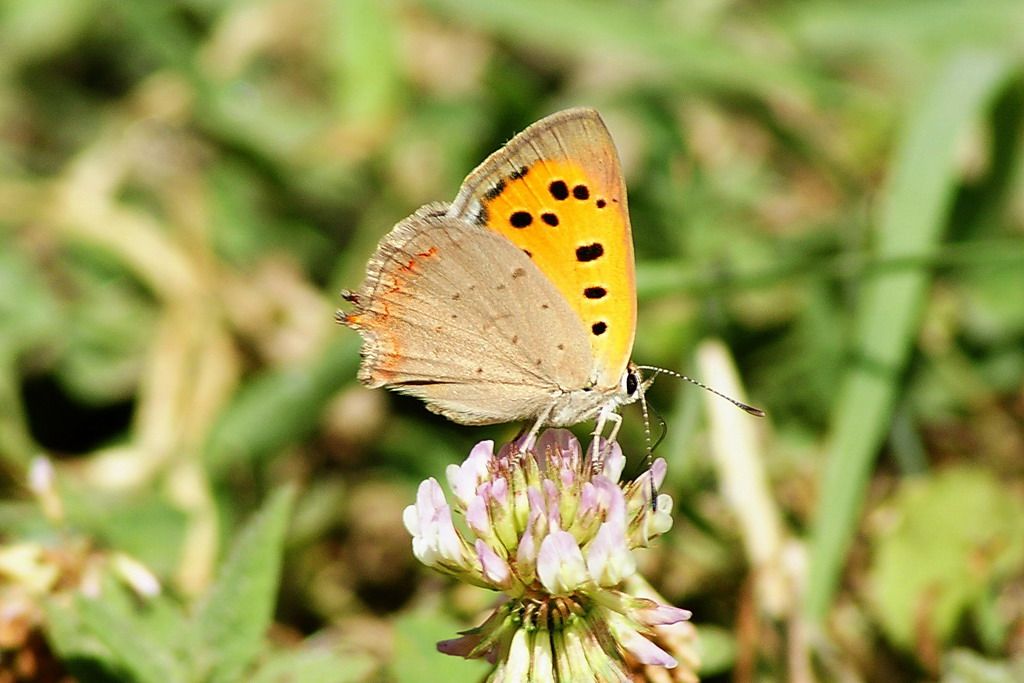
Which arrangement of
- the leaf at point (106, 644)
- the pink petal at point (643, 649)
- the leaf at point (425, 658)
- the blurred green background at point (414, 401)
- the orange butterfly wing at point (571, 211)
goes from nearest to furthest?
the pink petal at point (643, 649) → the leaf at point (106, 644) → the leaf at point (425, 658) → the orange butterfly wing at point (571, 211) → the blurred green background at point (414, 401)

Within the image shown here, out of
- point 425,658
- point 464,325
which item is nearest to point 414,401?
point 464,325

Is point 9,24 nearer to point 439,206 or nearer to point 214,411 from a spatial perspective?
point 214,411

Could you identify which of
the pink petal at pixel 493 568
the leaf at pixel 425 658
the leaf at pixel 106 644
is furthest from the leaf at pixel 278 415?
the pink petal at pixel 493 568

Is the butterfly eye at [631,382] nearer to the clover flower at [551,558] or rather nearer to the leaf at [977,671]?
the clover flower at [551,558]

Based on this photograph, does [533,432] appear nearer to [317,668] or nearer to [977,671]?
[317,668]

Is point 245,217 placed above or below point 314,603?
above

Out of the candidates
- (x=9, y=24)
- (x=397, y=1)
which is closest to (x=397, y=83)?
(x=397, y=1)
